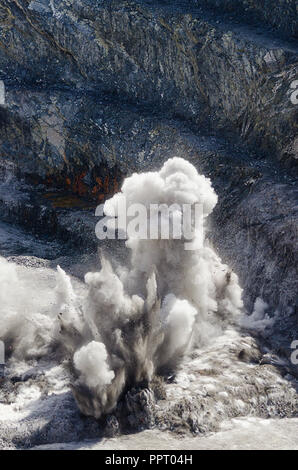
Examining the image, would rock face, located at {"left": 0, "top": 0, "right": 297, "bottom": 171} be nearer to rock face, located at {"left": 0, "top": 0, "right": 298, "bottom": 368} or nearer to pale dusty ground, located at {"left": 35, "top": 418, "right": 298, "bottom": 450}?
rock face, located at {"left": 0, "top": 0, "right": 298, "bottom": 368}

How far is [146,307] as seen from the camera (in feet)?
106

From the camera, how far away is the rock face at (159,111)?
42875 mm

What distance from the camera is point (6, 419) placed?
29.3m

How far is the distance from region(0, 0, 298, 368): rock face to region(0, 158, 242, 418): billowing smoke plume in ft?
11.7

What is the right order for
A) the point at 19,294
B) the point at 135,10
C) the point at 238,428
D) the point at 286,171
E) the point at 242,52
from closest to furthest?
1. the point at 238,428
2. the point at 19,294
3. the point at 286,171
4. the point at 242,52
5. the point at 135,10

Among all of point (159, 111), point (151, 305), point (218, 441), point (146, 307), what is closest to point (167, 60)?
point (159, 111)

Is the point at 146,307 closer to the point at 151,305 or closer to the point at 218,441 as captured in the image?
the point at 151,305

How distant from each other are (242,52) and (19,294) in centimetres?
2540

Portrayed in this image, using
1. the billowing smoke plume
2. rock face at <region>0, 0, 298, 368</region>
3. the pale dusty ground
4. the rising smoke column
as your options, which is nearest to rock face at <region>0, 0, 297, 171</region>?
rock face at <region>0, 0, 298, 368</region>

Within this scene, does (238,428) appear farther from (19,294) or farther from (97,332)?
(19,294)

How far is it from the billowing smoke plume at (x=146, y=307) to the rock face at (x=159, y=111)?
3.58 meters

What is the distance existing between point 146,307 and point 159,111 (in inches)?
1063

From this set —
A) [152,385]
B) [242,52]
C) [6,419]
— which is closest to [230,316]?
[152,385]

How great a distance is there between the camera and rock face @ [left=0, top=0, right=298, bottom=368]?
141 feet
